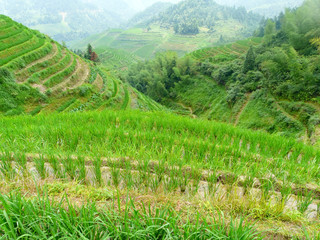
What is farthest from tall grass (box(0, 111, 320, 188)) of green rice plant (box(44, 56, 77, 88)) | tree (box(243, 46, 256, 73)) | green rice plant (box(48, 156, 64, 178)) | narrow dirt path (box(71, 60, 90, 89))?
tree (box(243, 46, 256, 73))

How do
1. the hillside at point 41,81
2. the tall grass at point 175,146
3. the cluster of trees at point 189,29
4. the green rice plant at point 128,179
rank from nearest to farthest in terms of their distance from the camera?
the green rice plant at point 128,179, the tall grass at point 175,146, the hillside at point 41,81, the cluster of trees at point 189,29

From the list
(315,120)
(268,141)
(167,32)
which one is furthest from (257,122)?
(167,32)

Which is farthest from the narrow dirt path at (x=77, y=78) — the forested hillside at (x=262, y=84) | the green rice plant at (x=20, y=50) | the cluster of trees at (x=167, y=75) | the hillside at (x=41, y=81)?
the cluster of trees at (x=167, y=75)

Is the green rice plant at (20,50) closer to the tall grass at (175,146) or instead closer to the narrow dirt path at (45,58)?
the narrow dirt path at (45,58)

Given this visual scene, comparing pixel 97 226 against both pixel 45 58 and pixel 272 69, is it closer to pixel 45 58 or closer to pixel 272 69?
pixel 45 58

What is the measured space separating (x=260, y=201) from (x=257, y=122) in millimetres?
31492

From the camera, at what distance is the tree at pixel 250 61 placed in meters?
37.3

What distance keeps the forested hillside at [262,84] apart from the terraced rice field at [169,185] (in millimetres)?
11556

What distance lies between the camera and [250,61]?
3762 cm

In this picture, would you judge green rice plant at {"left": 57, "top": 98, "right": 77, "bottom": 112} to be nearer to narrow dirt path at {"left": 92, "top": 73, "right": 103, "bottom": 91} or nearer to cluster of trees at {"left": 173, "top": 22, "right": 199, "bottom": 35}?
narrow dirt path at {"left": 92, "top": 73, "right": 103, "bottom": 91}

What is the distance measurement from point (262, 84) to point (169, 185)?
37.6 m

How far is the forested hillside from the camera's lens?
81.7 feet

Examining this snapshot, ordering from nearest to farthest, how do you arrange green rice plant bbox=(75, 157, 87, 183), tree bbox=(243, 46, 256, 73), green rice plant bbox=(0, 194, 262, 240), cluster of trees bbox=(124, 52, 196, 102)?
green rice plant bbox=(0, 194, 262, 240) → green rice plant bbox=(75, 157, 87, 183) → tree bbox=(243, 46, 256, 73) → cluster of trees bbox=(124, 52, 196, 102)

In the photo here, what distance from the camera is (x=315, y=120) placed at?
20.4 meters
